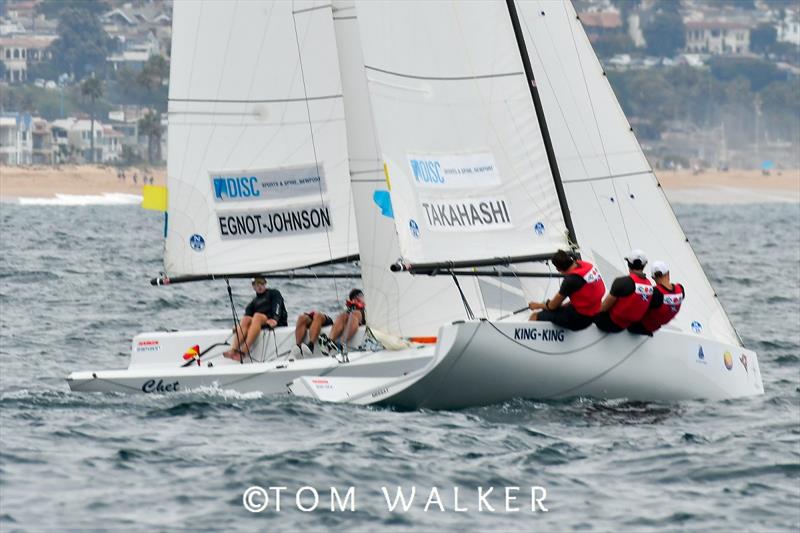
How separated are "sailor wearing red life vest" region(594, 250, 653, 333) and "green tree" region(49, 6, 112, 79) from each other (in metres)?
127

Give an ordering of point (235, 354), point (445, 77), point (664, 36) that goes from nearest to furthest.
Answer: point (445, 77)
point (235, 354)
point (664, 36)

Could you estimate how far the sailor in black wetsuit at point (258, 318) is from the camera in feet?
46.0

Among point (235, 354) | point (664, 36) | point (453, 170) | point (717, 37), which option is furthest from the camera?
point (717, 37)

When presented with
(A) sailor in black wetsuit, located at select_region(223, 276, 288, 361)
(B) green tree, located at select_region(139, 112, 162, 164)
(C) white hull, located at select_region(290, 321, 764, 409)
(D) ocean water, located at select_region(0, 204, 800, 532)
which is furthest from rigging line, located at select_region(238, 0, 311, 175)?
(B) green tree, located at select_region(139, 112, 162, 164)

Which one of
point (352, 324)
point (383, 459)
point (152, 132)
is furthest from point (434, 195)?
point (152, 132)

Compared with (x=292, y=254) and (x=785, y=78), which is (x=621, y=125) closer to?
(x=292, y=254)

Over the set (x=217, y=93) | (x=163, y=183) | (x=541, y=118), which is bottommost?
(x=541, y=118)

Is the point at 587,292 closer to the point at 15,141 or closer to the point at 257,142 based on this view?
the point at 257,142

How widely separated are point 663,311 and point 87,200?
236 ft

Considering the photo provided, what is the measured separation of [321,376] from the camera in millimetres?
12602

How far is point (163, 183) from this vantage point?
99.1 meters

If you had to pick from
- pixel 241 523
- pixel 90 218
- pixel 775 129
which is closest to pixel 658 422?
pixel 241 523

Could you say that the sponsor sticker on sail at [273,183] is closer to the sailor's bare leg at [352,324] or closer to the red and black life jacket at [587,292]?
the sailor's bare leg at [352,324]

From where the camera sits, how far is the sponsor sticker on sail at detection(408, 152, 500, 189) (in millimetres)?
12500
